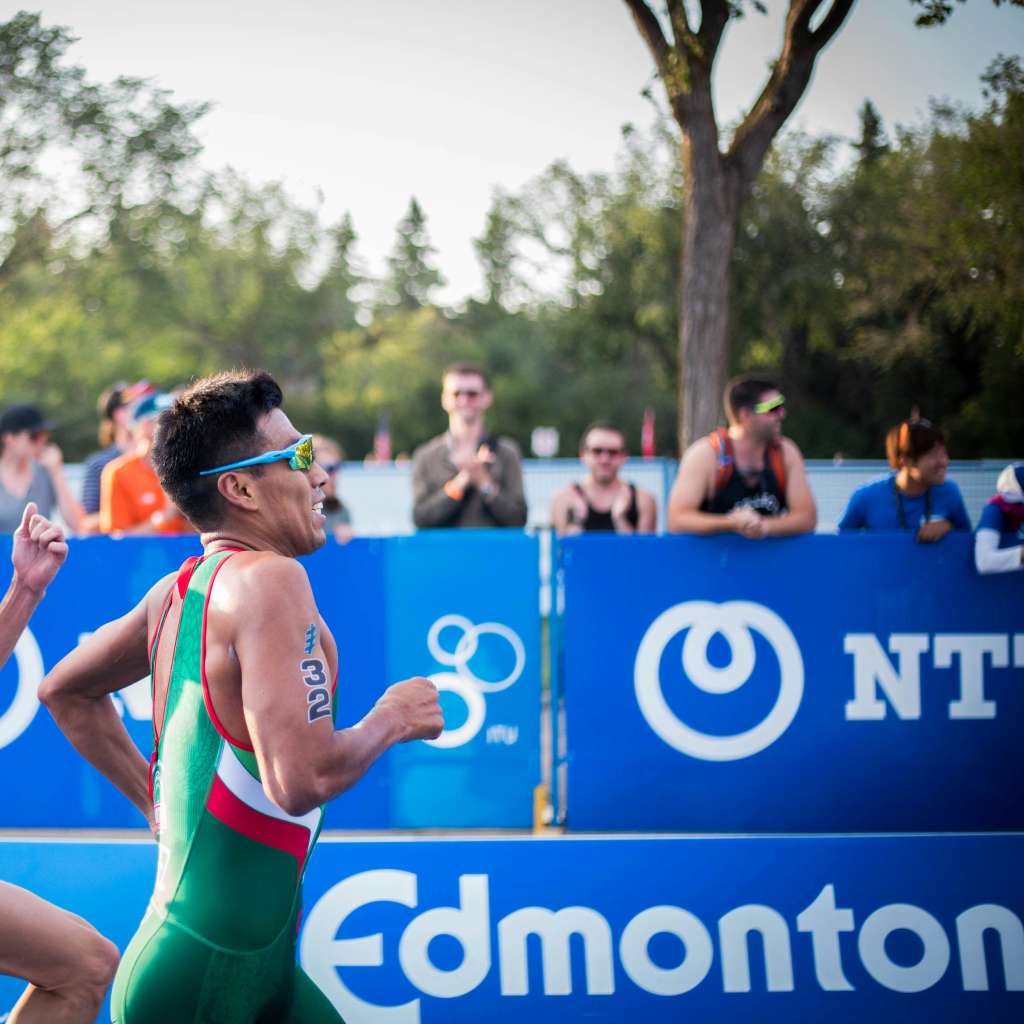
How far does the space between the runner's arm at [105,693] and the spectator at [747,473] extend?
349 centimetres

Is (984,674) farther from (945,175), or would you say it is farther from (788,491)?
(945,175)

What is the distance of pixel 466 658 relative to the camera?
5.82 metres

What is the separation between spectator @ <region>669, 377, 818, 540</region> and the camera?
5777mm

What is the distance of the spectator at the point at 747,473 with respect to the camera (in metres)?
5.78

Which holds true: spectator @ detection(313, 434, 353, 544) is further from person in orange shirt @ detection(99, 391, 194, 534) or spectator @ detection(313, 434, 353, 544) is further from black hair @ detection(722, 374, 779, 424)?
black hair @ detection(722, 374, 779, 424)

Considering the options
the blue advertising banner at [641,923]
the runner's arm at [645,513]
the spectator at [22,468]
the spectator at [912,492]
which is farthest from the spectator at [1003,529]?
the spectator at [22,468]

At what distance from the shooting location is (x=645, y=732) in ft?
18.6

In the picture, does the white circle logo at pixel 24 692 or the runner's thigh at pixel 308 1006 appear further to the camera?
the white circle logo at pixel 24 692

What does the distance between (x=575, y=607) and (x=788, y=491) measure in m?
1.24

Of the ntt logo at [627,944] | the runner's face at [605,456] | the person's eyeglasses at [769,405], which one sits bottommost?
the ntt logo at [627,944]

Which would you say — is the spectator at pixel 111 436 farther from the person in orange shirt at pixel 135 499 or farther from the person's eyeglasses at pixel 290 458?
the person's eyeglasses at pixel 290 458

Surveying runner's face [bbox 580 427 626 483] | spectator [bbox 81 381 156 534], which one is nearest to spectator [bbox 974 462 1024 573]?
runner's face [bbox 580 427 626 483]

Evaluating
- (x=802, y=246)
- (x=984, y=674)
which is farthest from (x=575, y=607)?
(x=802, y=246)

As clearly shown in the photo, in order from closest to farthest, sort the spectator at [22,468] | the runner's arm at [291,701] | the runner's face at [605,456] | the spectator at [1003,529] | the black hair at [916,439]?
1. the runner's arm at [291,701]
2. the spectator at [1003,529]
3. the black hair at [916,439]
4. the spectator at [22,468]
5. the runner's face at [605,456]
